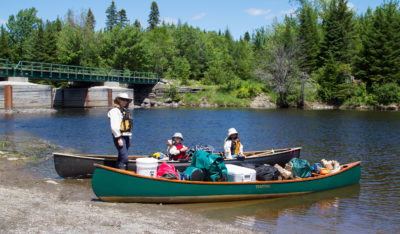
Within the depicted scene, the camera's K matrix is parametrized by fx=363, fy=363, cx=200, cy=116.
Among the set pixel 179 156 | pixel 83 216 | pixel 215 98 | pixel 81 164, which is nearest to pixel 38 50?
pixel 215 98

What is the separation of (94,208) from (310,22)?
211 feet

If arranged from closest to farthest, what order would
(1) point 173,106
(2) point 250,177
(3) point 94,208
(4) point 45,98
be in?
(3) point 94,208, (2) point 250,177, (4) point 45,98, (1) point 173,106

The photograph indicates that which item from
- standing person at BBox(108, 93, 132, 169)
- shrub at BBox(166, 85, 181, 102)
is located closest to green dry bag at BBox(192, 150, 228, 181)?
standing person at BBox(108, 93, 132, 169)

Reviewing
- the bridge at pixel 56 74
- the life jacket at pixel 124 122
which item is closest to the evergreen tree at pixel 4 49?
the bridge at pixel 56 74

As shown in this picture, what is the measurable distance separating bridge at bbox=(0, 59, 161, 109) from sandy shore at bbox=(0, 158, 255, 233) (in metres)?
34.9

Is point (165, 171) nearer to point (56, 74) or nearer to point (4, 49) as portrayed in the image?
point (56, 74)

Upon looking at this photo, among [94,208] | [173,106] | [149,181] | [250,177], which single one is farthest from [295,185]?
[173,106]

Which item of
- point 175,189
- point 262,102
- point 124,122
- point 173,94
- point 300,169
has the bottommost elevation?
point 175,189

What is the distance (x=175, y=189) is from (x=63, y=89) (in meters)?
52.5

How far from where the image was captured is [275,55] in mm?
55062

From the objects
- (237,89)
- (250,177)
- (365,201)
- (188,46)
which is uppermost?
(188,46)

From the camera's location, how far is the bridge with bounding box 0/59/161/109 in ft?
136

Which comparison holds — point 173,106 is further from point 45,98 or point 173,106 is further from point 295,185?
point 295,185

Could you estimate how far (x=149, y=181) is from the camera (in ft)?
29.1
